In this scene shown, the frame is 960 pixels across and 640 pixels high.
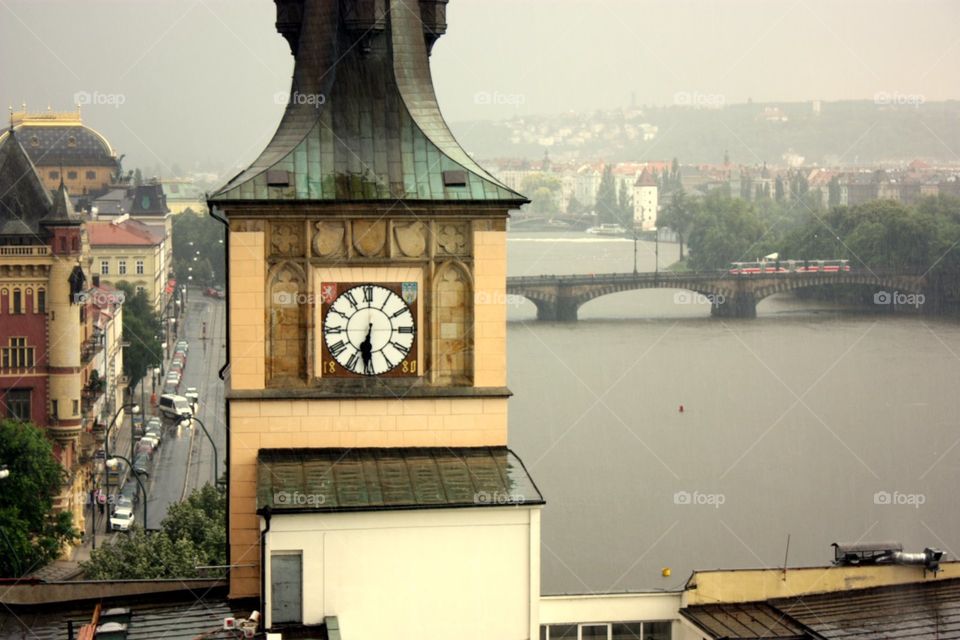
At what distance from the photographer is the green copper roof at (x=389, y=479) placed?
314 inches

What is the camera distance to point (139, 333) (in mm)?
49531

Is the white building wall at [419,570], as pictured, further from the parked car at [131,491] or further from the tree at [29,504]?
the parked car at [131,491]

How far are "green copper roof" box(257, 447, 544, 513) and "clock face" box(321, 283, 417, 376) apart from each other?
0.36m

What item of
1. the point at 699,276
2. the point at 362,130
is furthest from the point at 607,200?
the point at 362,130

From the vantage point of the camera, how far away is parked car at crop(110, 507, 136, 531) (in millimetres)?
28973

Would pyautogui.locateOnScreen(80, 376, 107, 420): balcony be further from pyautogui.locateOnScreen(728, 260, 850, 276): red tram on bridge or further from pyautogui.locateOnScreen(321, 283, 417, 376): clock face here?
pyautogui.locateOnScreen(321, 283, 417, 376): clock face

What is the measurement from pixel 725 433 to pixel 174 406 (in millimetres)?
12089

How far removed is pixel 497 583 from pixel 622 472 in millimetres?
23308

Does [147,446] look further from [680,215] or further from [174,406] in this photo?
[680,215]

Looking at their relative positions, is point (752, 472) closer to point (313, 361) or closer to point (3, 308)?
point (3, 308)

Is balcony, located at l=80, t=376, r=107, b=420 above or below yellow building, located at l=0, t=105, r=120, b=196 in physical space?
below

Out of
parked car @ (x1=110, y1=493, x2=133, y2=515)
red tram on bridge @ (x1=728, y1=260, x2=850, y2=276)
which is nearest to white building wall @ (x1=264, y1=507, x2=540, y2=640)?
parked car @ (x1=110, y1=493, x2=133, y2=515)

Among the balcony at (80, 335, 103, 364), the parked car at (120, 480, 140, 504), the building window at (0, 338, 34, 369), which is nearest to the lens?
the parked car at (120, 480, 140, 504)

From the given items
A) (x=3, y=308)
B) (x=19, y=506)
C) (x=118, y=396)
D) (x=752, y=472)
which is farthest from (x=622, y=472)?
(x=118, y=396)
